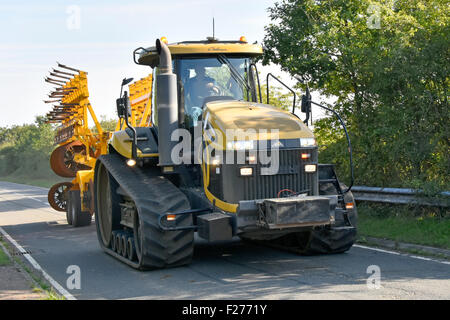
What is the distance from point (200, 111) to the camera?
10.2 metres

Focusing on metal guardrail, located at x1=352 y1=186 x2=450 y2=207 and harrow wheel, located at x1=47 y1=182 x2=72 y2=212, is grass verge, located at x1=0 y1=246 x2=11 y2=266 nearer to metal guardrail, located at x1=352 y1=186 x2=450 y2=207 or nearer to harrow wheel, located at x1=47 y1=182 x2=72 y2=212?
harrow wheel, located at x1=47 y1=182 x2=72 y2=212

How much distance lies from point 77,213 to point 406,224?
8.53 metres

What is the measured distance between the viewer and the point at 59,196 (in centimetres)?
1911

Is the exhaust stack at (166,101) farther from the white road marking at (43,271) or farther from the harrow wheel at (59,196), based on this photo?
the harrow wheel at (59,196)

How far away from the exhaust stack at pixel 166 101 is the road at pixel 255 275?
1.85 meters

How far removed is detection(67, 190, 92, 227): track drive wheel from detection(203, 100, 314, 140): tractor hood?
26.0 feet

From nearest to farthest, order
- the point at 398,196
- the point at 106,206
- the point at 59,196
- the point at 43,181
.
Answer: the point at 106,206 < the point at 398,196 < the point at 59,196 < the point at 43,181

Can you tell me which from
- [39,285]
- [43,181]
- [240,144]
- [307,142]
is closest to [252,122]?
[240,144]

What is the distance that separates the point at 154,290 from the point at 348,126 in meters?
9.45

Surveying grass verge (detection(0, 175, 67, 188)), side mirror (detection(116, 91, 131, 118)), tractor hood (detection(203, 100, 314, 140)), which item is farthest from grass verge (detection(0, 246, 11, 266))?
grass verge (detection(0, 175, 67, 188))

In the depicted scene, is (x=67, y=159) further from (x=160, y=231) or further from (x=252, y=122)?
(x=252, y=122)

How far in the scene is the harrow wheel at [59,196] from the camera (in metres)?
19.0
